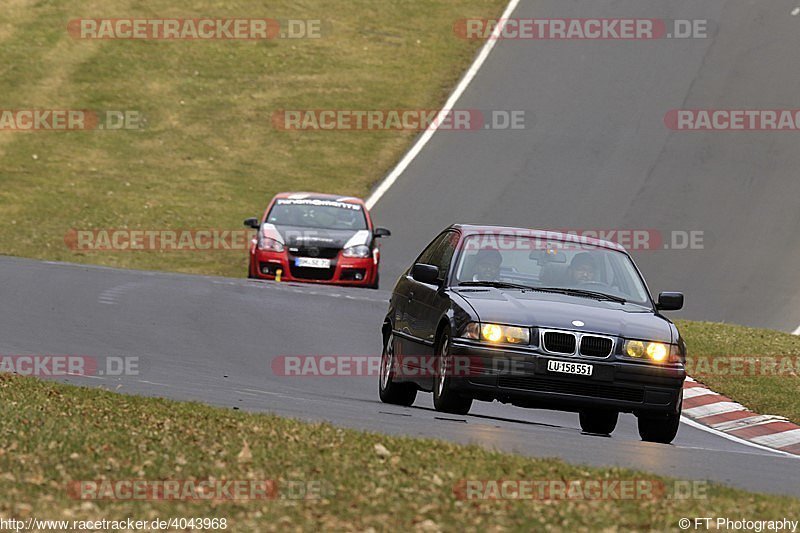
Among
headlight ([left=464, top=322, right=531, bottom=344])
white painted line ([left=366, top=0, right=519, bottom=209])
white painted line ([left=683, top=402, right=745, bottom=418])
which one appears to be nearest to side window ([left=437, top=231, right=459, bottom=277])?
headlight ([left=464, top=322, right=531, bottom=344])

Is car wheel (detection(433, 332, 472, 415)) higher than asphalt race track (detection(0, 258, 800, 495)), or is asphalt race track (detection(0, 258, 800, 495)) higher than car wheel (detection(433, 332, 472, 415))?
car wheel (detection(433, 332, 472, 415))

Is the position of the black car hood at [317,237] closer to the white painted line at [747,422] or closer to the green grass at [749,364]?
the green grass at [749,364]

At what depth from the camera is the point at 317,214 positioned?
89.3 ft

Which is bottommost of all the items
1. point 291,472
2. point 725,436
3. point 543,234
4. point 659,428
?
point 725,436

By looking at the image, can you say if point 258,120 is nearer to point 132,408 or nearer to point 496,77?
point 496,77

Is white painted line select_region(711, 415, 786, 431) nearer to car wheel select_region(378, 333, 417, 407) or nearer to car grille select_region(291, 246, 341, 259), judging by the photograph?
car wheel select_region(378, 333, 417, 407)

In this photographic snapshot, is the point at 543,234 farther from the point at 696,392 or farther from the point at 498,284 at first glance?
the point at 696,392

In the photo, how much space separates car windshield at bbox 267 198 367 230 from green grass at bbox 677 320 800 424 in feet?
23.7

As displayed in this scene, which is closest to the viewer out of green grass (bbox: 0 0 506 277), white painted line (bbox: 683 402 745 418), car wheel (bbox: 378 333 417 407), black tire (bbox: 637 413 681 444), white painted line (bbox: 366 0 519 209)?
black tire (bbox: 637 413 681 444)

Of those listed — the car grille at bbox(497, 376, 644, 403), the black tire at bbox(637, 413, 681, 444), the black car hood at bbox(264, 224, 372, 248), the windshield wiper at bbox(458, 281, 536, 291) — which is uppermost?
the windshield wiper at bbox(458, 281, 536, 291)

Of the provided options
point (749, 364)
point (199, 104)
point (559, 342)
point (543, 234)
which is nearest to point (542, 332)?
point (559, 342)

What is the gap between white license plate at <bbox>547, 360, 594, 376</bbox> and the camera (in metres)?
12.0

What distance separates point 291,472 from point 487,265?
4.81 meters

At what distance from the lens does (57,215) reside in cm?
3412
